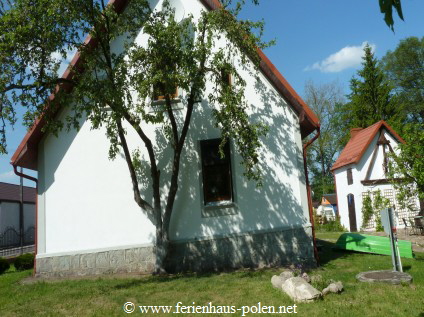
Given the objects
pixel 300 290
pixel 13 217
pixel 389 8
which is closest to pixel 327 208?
pixel 13 217

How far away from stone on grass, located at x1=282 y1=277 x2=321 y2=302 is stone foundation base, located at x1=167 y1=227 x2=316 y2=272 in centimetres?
317

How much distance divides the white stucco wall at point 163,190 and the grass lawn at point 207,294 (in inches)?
55.4

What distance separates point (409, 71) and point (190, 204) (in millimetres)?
42959

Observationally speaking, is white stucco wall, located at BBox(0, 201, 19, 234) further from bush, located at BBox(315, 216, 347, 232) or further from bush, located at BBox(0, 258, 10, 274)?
bush, located at BBox(315, 216, 347, 232)

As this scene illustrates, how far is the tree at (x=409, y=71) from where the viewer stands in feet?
141

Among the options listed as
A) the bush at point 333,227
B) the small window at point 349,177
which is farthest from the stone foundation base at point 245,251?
the bush at point 333,227

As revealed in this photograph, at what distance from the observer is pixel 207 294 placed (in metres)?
7.16

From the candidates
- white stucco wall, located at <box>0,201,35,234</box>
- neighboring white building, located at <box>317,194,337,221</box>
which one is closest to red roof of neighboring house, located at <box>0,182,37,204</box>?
white stucco wall, located at <box>0,201,35,234</box>

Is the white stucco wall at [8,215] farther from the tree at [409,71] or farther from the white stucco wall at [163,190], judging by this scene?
the tree at [409,71]

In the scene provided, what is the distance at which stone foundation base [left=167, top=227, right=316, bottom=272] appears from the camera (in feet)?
32.9

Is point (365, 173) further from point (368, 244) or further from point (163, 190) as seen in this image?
point (163, 190)

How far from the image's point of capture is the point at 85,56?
8.86 m

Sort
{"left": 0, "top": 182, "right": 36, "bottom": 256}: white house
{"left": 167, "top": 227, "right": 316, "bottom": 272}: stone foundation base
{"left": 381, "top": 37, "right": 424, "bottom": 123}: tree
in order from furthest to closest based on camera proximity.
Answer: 1. {"left": 381, "top": 37, "right": 424, "bottom": 123}: tree
2. {"left": 0, "top": 182, "right": 36, "bottom": 256}: white house
3. {"left": 167, "top": 227, "right": 316, "bottom": 272}: stone foundation base

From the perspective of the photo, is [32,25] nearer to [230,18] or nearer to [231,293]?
[230,18]
